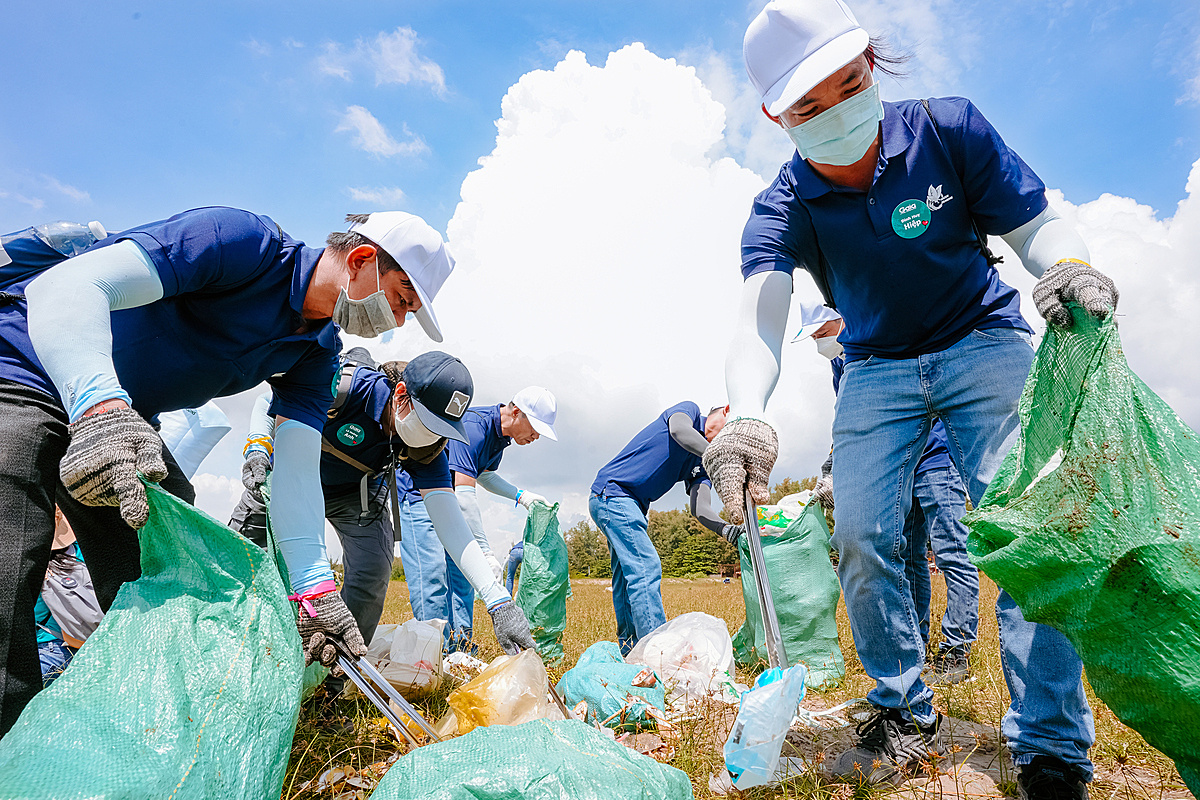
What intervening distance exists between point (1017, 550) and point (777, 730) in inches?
25.7

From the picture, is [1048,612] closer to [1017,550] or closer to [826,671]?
[1017,550]

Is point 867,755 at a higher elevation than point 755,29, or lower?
lower

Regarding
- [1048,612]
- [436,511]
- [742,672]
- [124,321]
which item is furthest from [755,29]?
[742,672]

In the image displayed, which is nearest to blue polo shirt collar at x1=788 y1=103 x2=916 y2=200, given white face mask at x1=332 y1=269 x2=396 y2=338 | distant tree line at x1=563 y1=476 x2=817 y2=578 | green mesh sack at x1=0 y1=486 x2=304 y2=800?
white face mask at x1=332 y1=269 x2=396 y2=338

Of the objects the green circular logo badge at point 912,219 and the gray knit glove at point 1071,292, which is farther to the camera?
the green circular logo badge at point 912,219

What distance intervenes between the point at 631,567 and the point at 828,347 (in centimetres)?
170

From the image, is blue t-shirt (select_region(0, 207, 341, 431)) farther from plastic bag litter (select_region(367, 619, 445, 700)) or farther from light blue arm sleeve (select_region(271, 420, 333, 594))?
plastic bag litter (select_region(367, 619, 445, 700))

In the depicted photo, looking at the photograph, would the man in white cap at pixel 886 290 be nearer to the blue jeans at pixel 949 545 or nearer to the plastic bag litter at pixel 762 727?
the plastic bag litter at pixel 762 727

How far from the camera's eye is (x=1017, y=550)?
47.9 inches

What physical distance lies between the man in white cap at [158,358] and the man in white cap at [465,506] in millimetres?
1607

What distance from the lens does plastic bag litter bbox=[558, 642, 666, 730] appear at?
2389mm

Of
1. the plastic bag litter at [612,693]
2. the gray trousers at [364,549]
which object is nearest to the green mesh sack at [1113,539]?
the plastic bag litter at [612,693]

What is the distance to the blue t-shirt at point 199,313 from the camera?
152 centimetres

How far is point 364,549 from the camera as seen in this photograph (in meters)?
3.52
